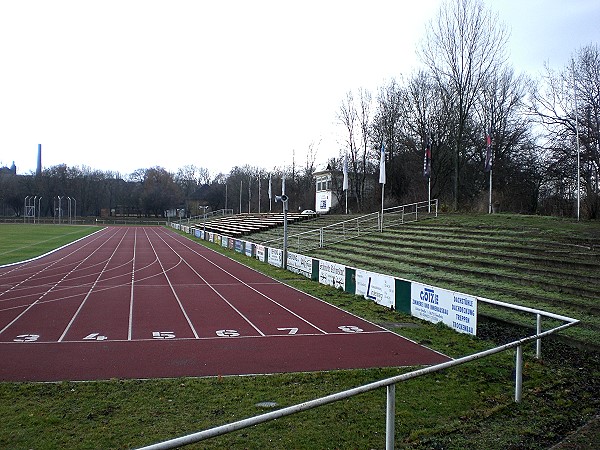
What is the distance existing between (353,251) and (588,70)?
57.4 ft

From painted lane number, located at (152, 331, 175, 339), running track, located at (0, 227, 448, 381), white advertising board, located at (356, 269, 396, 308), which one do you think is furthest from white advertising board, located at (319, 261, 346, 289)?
painted lane number, located at (152, 331, 175, 339)

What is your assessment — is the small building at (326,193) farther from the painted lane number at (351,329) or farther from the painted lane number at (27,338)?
the painted lane number at (27,338)

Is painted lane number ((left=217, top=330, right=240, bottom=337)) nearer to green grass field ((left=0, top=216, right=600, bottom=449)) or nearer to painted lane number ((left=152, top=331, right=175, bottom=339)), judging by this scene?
painted lane number ((left=152, top=331, right=175, bottom=339))

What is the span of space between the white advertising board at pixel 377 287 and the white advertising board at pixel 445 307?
3.67 feet

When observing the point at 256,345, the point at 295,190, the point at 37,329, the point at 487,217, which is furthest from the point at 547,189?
the point at 295,190

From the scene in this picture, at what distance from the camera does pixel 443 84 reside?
39.3 m

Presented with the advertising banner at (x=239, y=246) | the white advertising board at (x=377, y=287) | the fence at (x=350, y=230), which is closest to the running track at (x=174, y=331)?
the white advertising board at (x=377, y=287)

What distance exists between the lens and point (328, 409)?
23.0 ft

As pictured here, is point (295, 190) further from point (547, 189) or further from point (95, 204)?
point (95, 204)

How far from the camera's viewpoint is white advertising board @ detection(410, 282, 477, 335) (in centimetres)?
1224

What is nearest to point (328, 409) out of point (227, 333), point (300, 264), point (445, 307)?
point (227, 333)

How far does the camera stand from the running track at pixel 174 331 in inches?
379

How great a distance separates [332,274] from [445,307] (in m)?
7.83

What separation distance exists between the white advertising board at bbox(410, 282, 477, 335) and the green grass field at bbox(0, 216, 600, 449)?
182cm
